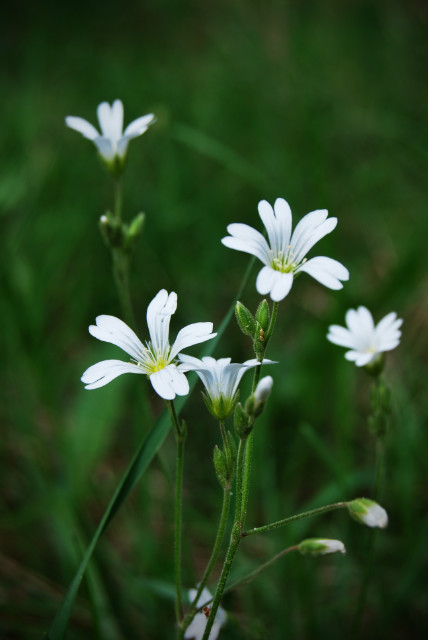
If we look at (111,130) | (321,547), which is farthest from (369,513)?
(111,130)


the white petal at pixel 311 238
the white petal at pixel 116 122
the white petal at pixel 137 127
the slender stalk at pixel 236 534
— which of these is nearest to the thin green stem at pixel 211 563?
the slender stalk at pixel 236 534

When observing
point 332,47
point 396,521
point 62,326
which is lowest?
point 396,521

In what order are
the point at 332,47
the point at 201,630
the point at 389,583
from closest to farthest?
the point at 201,630
the point at 389,583
the point at 332,47

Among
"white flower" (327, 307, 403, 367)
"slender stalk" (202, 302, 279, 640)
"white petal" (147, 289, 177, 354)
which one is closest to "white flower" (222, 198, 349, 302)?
"slender stalk" (202, 302, 279, 640)

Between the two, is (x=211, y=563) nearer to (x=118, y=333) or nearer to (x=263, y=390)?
(x=263, y=390)

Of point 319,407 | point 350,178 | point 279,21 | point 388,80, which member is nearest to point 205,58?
point 279,21

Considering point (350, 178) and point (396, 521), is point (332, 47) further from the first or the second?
point (396, 521)

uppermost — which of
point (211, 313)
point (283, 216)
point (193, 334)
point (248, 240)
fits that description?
point (211, 313)
